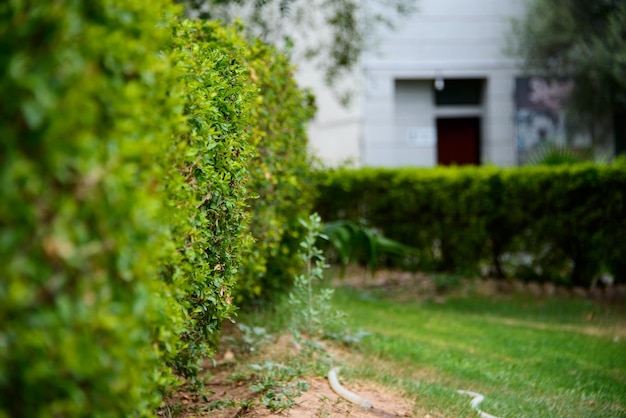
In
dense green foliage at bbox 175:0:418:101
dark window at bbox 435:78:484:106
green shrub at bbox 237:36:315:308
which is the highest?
dense green foliage at bbox 175:0:418:101

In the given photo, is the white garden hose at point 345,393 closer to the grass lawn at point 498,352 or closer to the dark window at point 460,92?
the grass lawn at point 498,352

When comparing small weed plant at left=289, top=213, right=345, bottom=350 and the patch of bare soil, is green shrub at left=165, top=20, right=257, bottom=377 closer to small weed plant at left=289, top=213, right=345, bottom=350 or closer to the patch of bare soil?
the patch of bare soil

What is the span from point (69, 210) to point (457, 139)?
15.7 meters

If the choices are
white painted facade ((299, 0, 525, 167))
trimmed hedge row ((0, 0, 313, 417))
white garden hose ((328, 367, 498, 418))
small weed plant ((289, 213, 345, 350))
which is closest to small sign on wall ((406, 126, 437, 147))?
white painted facade ((299, 0, 525, 167))

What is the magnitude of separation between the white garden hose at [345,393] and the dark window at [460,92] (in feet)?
41.7

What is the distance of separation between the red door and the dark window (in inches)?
16.2

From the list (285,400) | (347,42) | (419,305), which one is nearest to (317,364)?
(285,400)

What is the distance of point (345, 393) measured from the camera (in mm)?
4434

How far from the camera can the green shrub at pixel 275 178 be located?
5.91m

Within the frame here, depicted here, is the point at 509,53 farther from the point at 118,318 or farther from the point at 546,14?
the point at 118,318

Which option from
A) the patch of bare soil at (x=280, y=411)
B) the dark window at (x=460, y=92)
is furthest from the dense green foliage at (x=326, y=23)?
the patch of bare soil at (x=280, y=411)

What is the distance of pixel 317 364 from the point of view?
5.03 metres

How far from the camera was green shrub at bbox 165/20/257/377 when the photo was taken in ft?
10.1

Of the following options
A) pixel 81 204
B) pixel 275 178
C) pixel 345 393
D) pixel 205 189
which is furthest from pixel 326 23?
pixel 81 204
